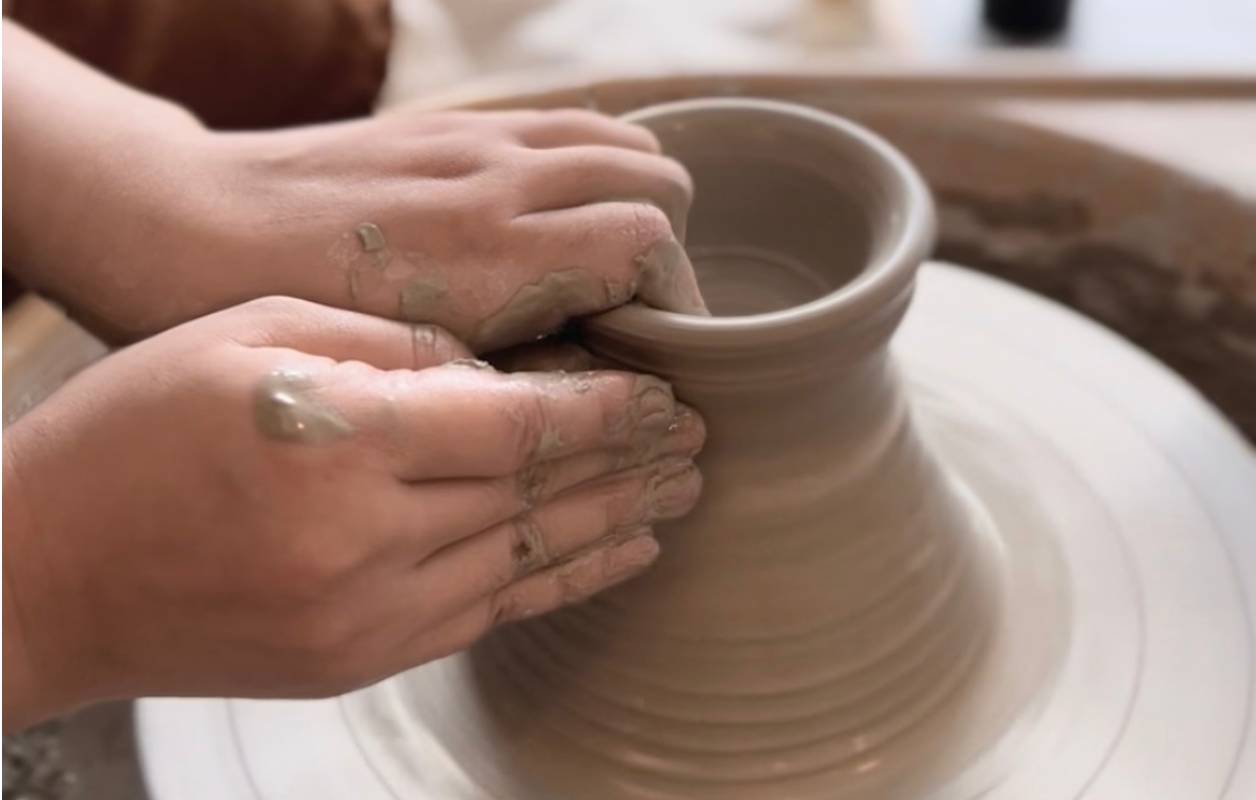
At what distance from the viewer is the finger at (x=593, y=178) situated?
0.81 metres

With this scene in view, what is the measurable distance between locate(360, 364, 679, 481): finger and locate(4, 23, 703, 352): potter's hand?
64 millimetres

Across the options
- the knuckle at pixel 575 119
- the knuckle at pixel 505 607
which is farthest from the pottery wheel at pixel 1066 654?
the knuckle at pixel 575 119

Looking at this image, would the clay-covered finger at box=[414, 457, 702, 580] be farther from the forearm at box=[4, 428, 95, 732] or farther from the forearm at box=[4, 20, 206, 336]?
the forearm at box=[4, 20, 206, 336]

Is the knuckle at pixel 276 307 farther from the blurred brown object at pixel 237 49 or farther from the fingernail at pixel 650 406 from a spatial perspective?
the blurred brown object at pixel 237 49

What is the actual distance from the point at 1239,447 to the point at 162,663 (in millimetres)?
854

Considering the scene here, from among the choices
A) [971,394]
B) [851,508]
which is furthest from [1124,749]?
[971,394]

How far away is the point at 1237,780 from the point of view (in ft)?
2.85

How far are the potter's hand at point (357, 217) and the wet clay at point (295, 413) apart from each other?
0.41 feet

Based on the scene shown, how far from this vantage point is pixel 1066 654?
95 cm

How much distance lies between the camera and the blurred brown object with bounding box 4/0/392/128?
6.00 feet

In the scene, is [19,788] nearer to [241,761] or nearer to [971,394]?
[241,761]

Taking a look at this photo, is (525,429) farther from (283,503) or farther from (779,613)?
(779,613)

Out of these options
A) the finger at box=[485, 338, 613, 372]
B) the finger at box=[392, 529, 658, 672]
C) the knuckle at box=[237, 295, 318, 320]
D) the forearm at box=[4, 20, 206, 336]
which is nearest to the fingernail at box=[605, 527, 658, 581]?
the finger at box=[392, 529, 658, 672]

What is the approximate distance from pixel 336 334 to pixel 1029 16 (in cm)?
210
